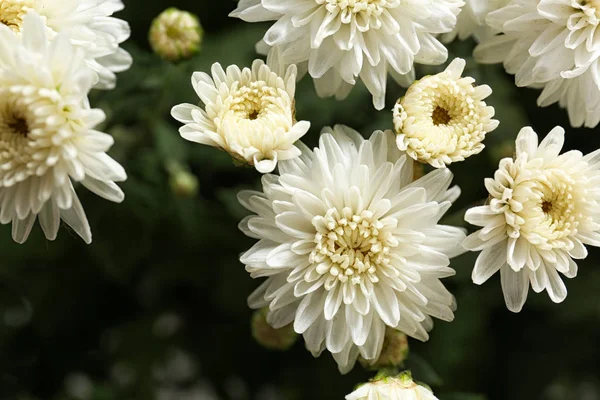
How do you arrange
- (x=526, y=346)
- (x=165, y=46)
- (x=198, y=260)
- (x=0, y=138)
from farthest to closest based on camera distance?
(x=526, y=346) < (x=198, y=260) < (x=165, y=46) < (x=0, y=138)


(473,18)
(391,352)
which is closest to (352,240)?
(391,352)

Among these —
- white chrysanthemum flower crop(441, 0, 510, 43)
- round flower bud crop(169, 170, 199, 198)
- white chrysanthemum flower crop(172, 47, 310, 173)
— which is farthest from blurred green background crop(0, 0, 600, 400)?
white chrysanthemum flower crop(172, 47, 310, 173)

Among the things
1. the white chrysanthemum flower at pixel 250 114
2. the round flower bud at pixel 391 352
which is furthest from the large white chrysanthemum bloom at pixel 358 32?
the round flower bud at pixel 391 352

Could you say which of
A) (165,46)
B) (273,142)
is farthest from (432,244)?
(165,46)

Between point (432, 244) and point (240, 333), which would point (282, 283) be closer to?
point (432, 244)

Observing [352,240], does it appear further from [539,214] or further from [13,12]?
[13,12]

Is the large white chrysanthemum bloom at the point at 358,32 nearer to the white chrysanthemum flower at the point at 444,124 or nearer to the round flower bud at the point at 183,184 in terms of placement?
the white chrysanthemum flower at the point at 444,124

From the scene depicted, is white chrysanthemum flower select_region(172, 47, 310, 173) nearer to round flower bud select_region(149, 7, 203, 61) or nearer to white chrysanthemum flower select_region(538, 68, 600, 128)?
round flower bud select_region(149, 7, 203, 61)
